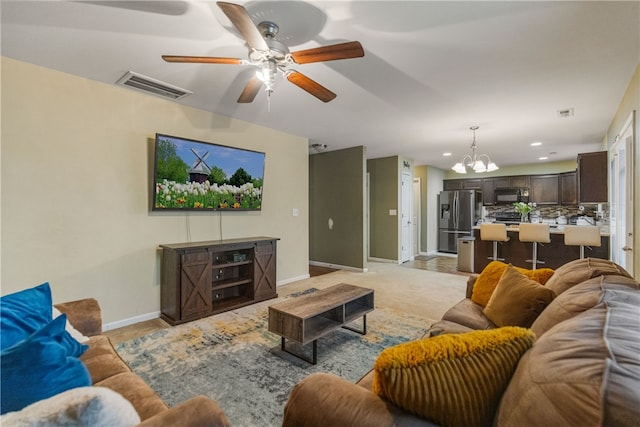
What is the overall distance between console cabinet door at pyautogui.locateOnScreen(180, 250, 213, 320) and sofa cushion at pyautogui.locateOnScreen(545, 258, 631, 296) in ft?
10.0

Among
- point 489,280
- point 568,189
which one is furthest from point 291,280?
point 568,189

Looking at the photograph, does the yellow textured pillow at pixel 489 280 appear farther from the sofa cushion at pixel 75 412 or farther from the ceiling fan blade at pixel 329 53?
the sofa cushion at pixel 75 412

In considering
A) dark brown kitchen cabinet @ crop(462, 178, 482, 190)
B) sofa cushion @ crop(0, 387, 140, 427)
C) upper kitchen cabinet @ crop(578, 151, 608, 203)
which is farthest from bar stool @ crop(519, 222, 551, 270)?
sofa cushion @ crop(0, 387, 140, 427)

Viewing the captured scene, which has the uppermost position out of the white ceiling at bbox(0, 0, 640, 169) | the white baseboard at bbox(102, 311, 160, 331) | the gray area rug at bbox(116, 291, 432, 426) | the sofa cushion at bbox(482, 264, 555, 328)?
the white ceiling at bbox(0, 0, 640, 169)

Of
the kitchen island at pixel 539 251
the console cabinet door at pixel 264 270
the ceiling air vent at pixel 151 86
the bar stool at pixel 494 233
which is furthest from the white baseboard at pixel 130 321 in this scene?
the kitchen island at pixel 539 251

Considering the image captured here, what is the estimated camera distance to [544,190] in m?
7.40

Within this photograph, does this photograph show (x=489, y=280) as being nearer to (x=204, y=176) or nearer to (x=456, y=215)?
(x=204, y=176)

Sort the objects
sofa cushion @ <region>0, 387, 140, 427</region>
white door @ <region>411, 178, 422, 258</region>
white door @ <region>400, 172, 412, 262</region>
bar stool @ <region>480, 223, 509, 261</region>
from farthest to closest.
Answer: white door @ <region>411, 178, 422, 258</region> < white door @ <region>400, 172, 412, 262</region> < bar stool @ <region>480, 223, 509, 261</region> < sofa cushion @ <region>0, 387, 140, 427</region>

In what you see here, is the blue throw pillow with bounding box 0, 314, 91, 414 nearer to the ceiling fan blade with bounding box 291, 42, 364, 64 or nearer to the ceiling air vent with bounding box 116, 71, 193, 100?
the ceiling fan blade with bounding box 291, 42, 364, 64

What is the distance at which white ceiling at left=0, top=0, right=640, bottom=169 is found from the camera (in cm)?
183

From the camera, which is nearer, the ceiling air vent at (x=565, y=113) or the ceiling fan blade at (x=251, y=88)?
the ceiling fan blade at (x=251, y=88)

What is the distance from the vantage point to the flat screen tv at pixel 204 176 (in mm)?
3197

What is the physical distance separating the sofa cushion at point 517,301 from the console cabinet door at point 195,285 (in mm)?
2709

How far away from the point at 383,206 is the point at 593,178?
140 inches
